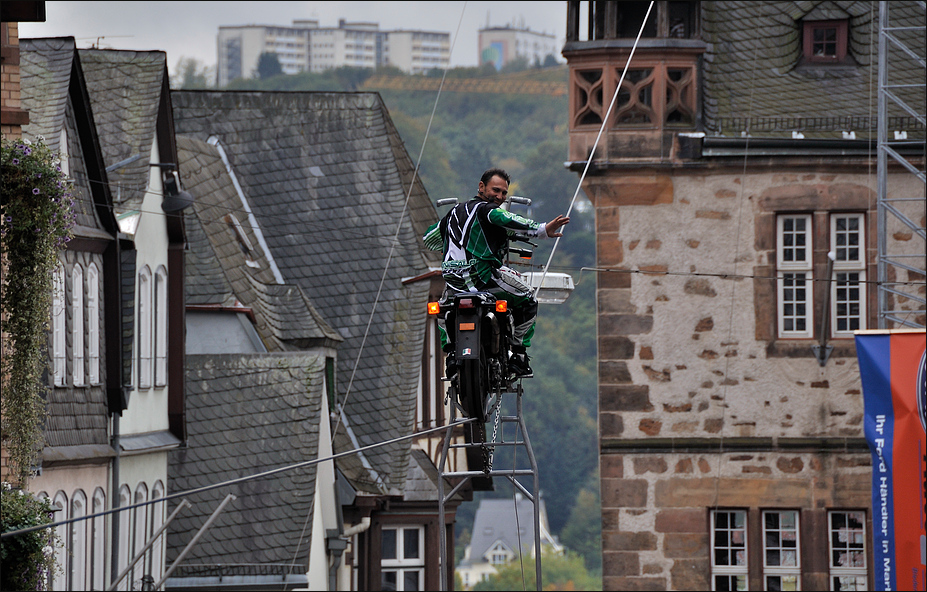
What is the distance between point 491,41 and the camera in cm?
19825

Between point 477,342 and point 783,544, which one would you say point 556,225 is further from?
point 783,544

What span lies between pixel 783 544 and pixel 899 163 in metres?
5.17

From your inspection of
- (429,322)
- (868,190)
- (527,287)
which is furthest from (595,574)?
(527,287)

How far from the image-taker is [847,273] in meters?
22.1

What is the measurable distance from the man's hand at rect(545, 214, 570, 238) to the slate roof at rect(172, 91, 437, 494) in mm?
17685

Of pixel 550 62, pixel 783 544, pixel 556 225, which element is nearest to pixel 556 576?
pixel 550 62

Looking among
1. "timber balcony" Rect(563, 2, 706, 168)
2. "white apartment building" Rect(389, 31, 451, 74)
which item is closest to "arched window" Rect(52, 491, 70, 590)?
"timber balcony" Rect(563, 2, 706, 168)

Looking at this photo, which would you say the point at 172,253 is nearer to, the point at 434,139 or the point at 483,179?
the point at 483,179

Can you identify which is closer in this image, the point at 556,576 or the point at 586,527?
the point at 586,527

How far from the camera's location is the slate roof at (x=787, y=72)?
72.9ft

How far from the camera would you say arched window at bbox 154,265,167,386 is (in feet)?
68.8

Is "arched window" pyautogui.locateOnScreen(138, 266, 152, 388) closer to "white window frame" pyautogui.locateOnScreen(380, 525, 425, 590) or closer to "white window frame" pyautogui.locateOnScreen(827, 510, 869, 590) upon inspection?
"white window frame" pyautogui.locateOnScreen(380, 525, 425, 590)

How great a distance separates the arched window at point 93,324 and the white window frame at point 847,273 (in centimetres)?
949

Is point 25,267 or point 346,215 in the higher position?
point 346,215
